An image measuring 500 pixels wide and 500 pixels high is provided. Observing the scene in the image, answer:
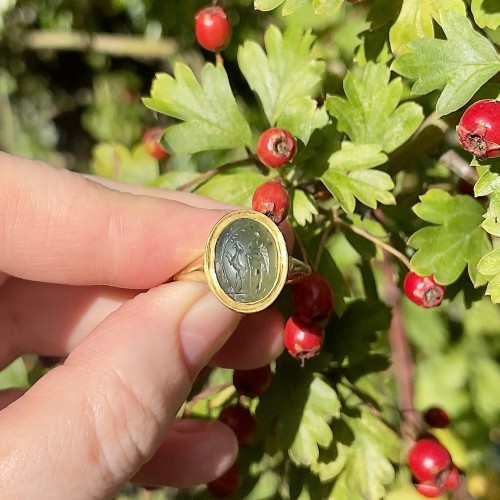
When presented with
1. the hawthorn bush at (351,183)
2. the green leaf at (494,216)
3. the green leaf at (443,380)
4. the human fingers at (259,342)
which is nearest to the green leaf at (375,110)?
the hawthorn bush at (351,183)

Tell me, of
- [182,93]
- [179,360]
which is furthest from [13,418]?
[182,93]

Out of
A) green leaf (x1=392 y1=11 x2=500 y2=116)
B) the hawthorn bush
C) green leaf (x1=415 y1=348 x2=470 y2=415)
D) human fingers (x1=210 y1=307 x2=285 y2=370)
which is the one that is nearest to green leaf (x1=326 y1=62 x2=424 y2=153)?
the hawthorn bush

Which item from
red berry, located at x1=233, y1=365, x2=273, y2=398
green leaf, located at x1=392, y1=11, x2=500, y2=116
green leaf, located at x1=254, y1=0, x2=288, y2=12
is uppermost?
green leaf, located at x1=254, y1=0, x2=288, y2=12

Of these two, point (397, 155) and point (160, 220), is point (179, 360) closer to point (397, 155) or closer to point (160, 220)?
point (160, 220)

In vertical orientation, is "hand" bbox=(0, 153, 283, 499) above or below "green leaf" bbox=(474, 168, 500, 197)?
below

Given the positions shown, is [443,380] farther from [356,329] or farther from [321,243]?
[321,243]

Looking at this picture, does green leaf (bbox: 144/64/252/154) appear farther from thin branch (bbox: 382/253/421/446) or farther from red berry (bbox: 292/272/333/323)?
thin branch (bbox: 382/253/421/446)

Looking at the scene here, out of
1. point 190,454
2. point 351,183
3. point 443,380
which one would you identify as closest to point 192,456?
point 190,454

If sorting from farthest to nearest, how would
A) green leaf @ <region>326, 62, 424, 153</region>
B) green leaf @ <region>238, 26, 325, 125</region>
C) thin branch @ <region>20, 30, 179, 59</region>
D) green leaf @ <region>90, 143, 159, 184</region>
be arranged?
thin branch @ <region>20, 30, 179, 59</region>, green leaf @ <region>90, 143, 159, 184</region>, green leaf @ <region>238, 26, 325, 125</region>, green leaf @ <region>326, 62, 424, 153</region>
